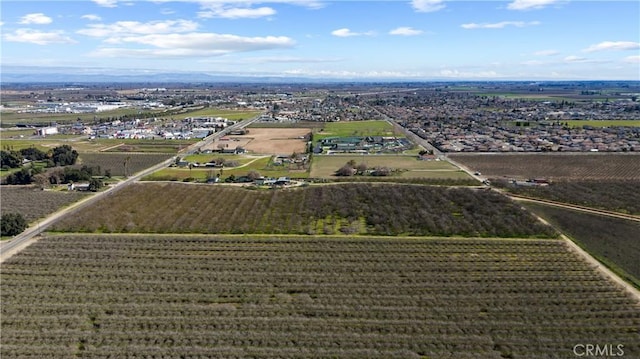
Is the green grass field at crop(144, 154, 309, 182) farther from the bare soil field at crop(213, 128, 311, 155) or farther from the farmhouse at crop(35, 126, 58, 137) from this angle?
the farmhouse at crop(35, 126, 58, 137)

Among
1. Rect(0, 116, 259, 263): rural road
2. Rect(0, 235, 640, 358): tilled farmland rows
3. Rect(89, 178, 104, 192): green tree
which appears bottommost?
Rect(0, 235, 640, 358): tilled farmland rows

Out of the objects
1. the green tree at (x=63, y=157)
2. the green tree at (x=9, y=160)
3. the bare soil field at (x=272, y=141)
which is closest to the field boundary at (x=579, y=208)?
the bare soil field at (x=272, y=141)

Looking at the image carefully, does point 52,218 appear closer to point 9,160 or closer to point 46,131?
point 9,160

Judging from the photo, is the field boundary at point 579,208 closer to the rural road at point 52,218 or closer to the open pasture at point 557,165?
the open pasture at point 557,165

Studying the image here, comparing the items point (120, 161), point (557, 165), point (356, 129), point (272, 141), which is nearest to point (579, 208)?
point (557, 165)

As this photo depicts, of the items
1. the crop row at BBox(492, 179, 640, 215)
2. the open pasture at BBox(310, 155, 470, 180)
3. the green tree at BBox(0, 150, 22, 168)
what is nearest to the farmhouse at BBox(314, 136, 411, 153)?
the open pasture at BBox(310, 155, 470, 180)

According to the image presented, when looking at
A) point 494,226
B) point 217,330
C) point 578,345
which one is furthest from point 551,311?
point 217,330
